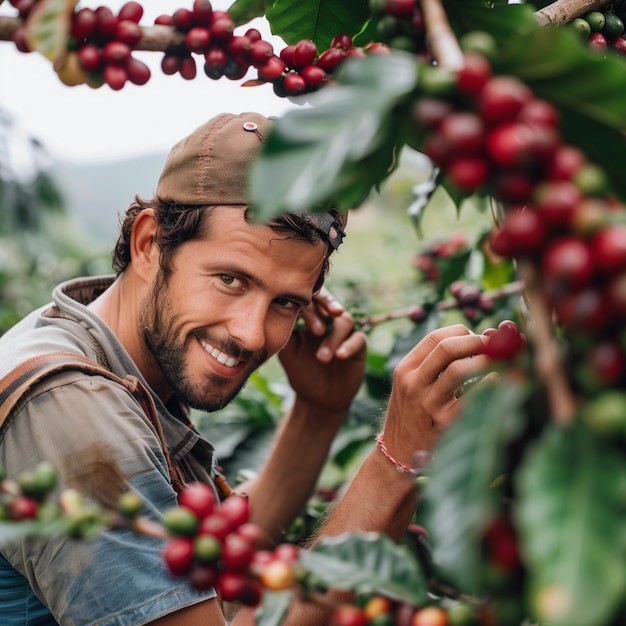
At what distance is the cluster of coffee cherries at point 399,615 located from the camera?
2.45 ft

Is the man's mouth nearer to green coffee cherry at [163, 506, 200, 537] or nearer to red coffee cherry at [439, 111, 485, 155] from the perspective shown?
green coffee cherry at [163, 506, 200, 537]

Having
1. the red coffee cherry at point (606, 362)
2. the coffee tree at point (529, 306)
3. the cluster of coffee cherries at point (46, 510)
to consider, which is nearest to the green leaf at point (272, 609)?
the coffee tree at point (529, 306)

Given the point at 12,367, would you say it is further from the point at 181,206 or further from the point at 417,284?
the point at 417,284

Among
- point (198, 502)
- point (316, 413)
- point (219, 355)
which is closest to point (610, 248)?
point (198, 502)

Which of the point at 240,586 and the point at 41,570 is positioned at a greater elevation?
the point at 240,586

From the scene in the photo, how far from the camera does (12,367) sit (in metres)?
1.52

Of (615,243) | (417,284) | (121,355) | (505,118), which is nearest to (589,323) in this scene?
(615,243)

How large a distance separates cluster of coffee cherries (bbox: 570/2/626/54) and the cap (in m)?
0.79

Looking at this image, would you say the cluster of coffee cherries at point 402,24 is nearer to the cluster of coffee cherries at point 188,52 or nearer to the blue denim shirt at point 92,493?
the cluster of coffee cherries at point 188,52

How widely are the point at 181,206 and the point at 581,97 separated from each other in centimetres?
146

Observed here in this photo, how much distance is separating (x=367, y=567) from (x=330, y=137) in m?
0.51

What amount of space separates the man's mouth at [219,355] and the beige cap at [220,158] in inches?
16.0

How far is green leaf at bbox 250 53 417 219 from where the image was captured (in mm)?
699

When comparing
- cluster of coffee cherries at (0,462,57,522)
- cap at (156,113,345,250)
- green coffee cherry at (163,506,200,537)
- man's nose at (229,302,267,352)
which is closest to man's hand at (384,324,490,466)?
man's nose at (229,302,267,352)
